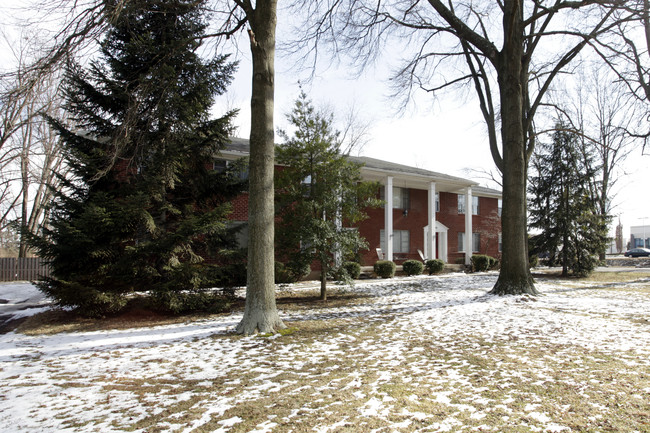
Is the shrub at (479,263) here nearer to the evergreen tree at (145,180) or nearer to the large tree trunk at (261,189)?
the evergreen tree at (145,180)

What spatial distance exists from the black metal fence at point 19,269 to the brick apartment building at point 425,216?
1168 cm

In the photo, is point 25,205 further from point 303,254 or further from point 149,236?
point 303,254

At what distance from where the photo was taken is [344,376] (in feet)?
14.1

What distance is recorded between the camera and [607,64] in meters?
12.4

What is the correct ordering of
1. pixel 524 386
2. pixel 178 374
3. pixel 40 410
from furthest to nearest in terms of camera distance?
pixel 178 374, pixel 524 386, pixel 40 410

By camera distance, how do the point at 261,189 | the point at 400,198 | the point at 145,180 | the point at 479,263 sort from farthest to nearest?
1. the point at 400,198
2. the point at 479,263
3. the point at 145,180
4. the point at 261,189

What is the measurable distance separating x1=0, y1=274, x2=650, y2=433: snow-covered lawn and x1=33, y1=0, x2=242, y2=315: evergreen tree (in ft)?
4.95

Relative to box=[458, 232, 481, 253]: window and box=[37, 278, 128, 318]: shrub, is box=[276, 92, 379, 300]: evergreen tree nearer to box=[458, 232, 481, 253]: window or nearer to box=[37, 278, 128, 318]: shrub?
box=[37, 278, 128, 318]: shrub

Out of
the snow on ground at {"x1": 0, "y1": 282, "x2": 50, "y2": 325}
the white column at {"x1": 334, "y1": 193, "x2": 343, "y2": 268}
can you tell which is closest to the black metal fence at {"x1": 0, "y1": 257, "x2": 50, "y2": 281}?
the snow on ground at {"x1": 0, "y1": 282, "x2": 50, "y2": 325}

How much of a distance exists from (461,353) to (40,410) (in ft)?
16.4

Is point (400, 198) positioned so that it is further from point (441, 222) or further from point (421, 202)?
point (441, 222)

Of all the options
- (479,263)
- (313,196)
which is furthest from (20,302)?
(479,263)

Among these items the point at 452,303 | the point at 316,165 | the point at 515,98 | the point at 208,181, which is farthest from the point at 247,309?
the point at 515,98

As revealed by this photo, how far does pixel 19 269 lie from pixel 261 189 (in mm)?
18170
